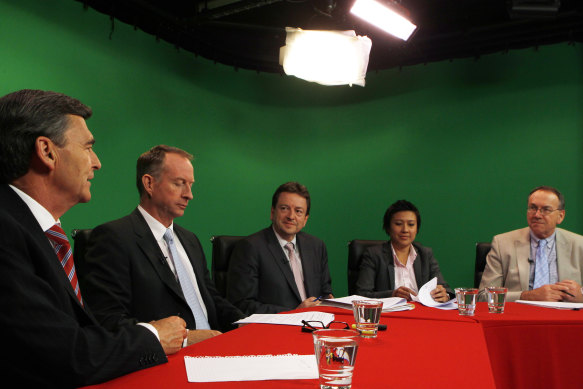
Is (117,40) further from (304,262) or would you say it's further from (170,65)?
(304,262)

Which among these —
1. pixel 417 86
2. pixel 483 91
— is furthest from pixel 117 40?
pixel 483 91

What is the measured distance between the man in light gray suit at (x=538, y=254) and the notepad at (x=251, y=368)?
2570 millimetres

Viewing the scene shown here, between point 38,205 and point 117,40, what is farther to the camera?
point 117,40

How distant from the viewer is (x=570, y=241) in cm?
330

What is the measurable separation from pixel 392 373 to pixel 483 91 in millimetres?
4342

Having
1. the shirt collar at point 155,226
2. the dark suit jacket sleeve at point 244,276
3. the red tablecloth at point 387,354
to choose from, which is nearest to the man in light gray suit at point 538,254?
the dark suit jacket sleeve at point 244,276

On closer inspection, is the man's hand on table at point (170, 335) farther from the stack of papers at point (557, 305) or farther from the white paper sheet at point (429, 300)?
the stack of papers at point (557, 305)

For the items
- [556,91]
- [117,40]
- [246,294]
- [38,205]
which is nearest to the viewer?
[38,205]

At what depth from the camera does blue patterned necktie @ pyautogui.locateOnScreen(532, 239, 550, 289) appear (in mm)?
3295

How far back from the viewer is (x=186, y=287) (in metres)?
2.36

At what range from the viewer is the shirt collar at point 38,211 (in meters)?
1.29

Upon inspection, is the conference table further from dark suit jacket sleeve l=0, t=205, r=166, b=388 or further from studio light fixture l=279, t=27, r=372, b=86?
studio light fixture l=279, t=27, r=372, b=86

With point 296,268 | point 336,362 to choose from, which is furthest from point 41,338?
point 296,268

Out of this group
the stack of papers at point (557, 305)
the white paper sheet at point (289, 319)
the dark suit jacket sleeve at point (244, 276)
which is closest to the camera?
the white paper sheet at point (289, 319)
